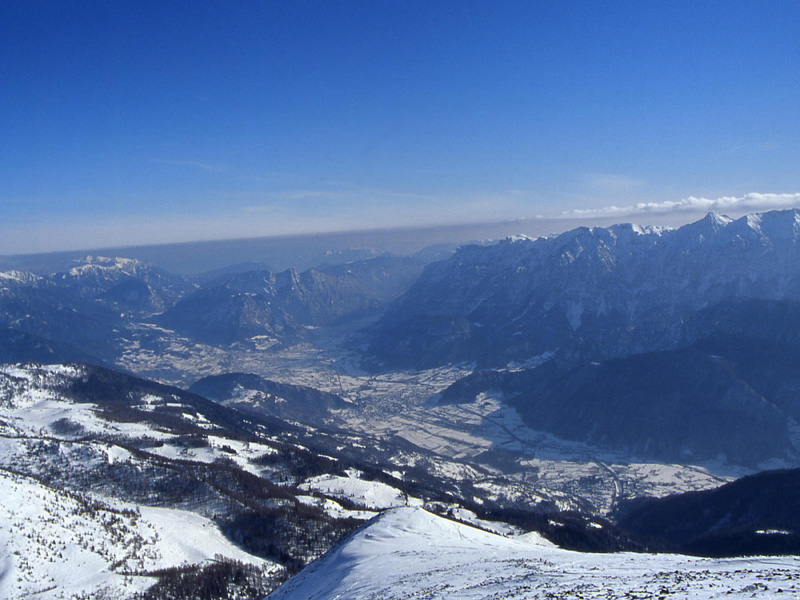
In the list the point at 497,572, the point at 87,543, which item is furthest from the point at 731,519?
the point at 87,543

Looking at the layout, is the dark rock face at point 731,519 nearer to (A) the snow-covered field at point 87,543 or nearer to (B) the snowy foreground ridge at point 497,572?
(B) the snowy foreground ridge at point 497,572

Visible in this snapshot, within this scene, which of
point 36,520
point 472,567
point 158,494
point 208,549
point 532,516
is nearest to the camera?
point 472,567

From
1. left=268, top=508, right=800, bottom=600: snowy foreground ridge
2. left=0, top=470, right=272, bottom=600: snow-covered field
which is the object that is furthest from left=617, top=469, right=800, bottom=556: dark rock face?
left=0, top=470, right=272, bottom=600: snow-covered field

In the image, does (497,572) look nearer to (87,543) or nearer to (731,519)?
(87,543)

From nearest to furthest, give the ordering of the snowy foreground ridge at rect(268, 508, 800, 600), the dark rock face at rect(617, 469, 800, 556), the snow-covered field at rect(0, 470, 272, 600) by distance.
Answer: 1. the snowy foreground ridge at rect(268, 508, 800, 600)
2. the snow-covered field at rect(0, 470, 272, 600)
3. the dark rock face at rect(617, 469, 800, 556)

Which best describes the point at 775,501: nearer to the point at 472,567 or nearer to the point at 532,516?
the point at 532,516

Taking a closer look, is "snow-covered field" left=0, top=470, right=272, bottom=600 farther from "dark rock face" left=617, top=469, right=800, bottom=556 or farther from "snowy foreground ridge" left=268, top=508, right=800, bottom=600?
"dark rock face" left=617, top=469, right=800, bottom=556

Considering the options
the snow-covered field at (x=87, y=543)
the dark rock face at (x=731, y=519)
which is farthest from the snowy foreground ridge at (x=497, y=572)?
the dark rock face at (x=731, y=519)

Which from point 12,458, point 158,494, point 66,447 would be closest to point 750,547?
point 158,494
